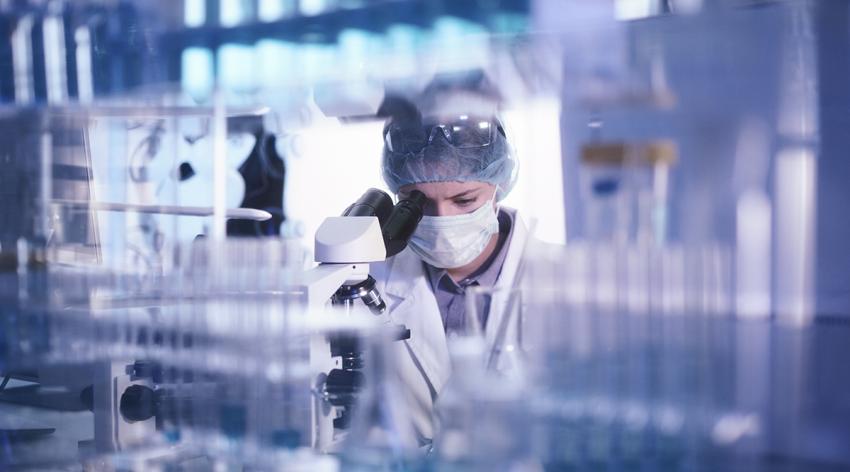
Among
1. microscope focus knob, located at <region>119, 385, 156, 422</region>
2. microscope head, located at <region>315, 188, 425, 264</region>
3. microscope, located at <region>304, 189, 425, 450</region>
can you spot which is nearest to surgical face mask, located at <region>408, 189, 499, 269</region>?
microscope head, located at <region>315, 188, 425, 264</region>

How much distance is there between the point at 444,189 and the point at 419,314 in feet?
1.15

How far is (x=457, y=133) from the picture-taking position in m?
1.81

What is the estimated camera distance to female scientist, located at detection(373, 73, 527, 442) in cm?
181

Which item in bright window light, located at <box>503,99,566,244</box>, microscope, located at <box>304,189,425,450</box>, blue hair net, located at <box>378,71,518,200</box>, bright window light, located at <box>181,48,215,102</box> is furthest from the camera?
bright window light, located at <box>181,48,215,102</box>

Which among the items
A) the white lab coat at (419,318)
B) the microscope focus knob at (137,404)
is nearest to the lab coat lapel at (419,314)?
the white lab coat at (419,318)

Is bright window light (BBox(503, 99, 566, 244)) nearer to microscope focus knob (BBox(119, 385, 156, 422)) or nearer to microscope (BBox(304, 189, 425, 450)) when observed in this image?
microscope (BBox(304, 189, 425, 450))

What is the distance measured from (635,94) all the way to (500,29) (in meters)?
0.39

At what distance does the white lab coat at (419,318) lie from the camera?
184 centimetres

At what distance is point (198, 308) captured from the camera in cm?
176

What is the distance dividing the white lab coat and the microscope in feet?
1.13

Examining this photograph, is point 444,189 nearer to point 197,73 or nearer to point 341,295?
point 341,295

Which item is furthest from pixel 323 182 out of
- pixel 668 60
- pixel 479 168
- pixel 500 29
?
pixel 668 60

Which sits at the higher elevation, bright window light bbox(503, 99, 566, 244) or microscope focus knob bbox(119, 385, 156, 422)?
bright window light bbox(503, 99, 566, 244)

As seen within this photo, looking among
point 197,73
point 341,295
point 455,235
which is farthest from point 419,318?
point 197,73
